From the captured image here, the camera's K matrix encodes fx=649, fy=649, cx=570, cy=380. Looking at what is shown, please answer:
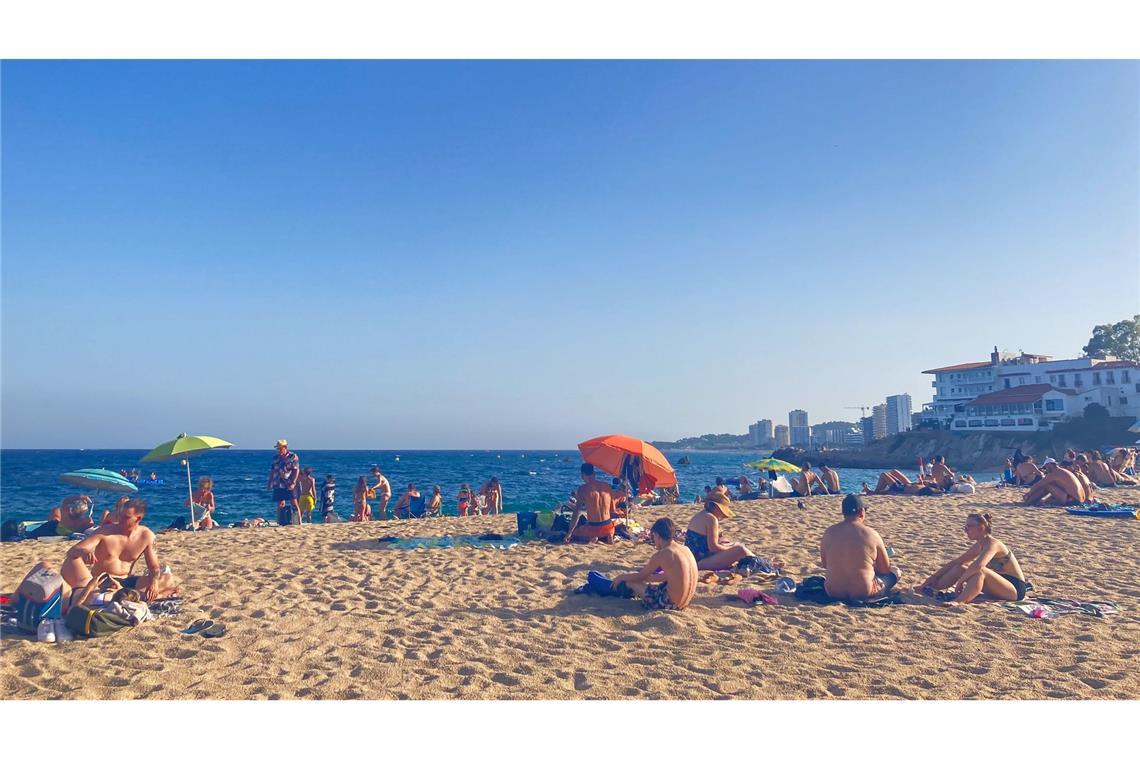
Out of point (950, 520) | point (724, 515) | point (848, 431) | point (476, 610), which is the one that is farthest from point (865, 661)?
point (848, 431)

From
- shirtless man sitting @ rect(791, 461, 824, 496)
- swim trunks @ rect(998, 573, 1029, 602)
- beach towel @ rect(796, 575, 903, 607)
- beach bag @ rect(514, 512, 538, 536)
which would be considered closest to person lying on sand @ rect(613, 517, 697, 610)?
beach towel @ rect(796, 575, 903, 607)

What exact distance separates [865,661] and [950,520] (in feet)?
27.6

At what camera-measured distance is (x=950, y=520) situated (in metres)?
11.3

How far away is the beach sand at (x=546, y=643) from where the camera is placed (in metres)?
3.95

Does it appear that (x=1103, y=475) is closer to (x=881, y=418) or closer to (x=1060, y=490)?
(x=1060, y=490)

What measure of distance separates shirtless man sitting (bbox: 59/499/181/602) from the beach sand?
382 millimetres

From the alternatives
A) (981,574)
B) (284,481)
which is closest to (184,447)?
(284,481)

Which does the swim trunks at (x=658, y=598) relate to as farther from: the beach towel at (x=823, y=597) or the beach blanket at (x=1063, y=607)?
the beach blanket at (x=1063, y=607)

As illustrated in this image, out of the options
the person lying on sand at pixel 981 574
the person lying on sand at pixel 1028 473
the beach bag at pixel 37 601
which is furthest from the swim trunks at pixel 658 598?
the person lying on sand at pixel 1028 473

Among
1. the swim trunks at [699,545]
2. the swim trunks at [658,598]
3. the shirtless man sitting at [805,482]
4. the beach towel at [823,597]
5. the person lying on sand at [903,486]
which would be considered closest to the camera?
the swim trunks at [658,598]

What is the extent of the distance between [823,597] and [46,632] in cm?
612

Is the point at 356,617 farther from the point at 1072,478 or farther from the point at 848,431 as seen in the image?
the point at 848,431

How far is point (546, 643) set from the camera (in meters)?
4.75
